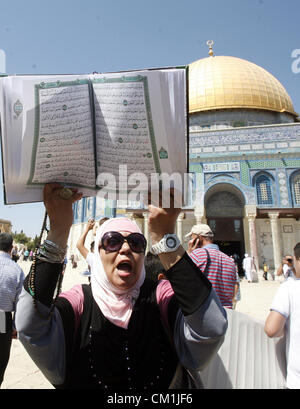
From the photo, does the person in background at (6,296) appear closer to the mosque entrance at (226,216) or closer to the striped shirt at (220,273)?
the striped shirt at (220,273)

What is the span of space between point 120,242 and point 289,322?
4.39ft

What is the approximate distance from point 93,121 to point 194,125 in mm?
22542

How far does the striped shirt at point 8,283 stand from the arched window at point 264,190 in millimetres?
17077

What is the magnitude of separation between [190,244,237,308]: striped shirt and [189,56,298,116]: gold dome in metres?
21.3

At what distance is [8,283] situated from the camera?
8.73ft

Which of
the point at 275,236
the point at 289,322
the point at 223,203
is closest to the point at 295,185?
the point at 275,236

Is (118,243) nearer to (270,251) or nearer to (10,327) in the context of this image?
(10,327)

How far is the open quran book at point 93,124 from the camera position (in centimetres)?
111

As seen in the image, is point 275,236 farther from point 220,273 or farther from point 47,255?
point 47,255

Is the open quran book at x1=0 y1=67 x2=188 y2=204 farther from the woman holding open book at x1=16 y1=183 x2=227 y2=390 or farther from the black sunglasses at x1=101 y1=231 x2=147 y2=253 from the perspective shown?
the black sunglasses at x1=101 y1=231 x2=147 y2=253

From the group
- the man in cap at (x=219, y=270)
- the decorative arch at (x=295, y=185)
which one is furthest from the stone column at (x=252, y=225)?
the man in cap at (x=219, y=270)

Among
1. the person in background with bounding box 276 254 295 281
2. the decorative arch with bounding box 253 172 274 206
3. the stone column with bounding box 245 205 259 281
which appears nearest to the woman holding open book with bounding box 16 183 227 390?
the person in background with bounding box 276 254 295 281

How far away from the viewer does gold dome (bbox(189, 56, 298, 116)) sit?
869 inches
